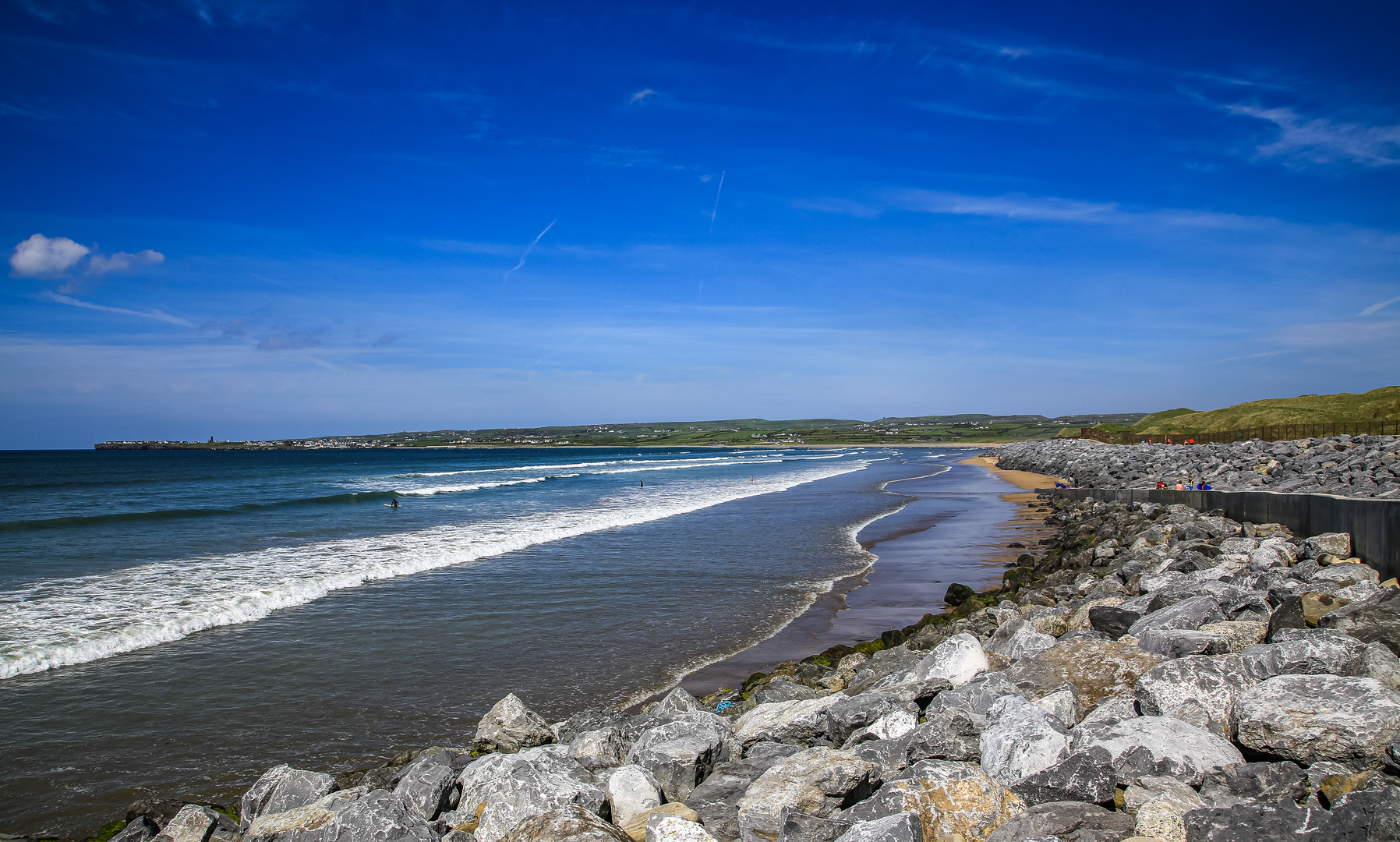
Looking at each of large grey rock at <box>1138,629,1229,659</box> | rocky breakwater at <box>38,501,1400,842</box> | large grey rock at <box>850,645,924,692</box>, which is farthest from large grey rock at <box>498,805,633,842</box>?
large grey rock at <box>1138,629,1229,659</box>

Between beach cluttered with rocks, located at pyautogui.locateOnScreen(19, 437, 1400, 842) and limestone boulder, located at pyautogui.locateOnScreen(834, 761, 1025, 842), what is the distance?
1 centimetres

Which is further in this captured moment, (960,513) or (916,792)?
(960,513)

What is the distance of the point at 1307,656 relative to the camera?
498cm

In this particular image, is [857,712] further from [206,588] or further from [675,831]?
[206,588]

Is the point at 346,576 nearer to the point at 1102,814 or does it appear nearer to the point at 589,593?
the point at 589,593

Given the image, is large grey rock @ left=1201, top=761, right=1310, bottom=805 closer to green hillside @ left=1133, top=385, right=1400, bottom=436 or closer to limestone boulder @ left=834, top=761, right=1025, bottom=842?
limestone boulder @ left=834, top=761, right=1025, bottom=842

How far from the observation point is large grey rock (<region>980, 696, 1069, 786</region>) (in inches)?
167

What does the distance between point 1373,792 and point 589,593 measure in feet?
37.9

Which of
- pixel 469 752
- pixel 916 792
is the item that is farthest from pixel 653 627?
pixel 916 792

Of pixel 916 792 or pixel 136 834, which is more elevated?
pixel 916 792

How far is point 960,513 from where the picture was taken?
88.0 ft

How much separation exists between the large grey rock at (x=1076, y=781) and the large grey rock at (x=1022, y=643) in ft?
9.08

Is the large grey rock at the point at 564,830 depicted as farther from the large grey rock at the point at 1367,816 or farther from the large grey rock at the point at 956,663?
the large grey rock at the point at 1367,816

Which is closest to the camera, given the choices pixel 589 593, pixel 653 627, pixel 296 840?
pixel 296 840
